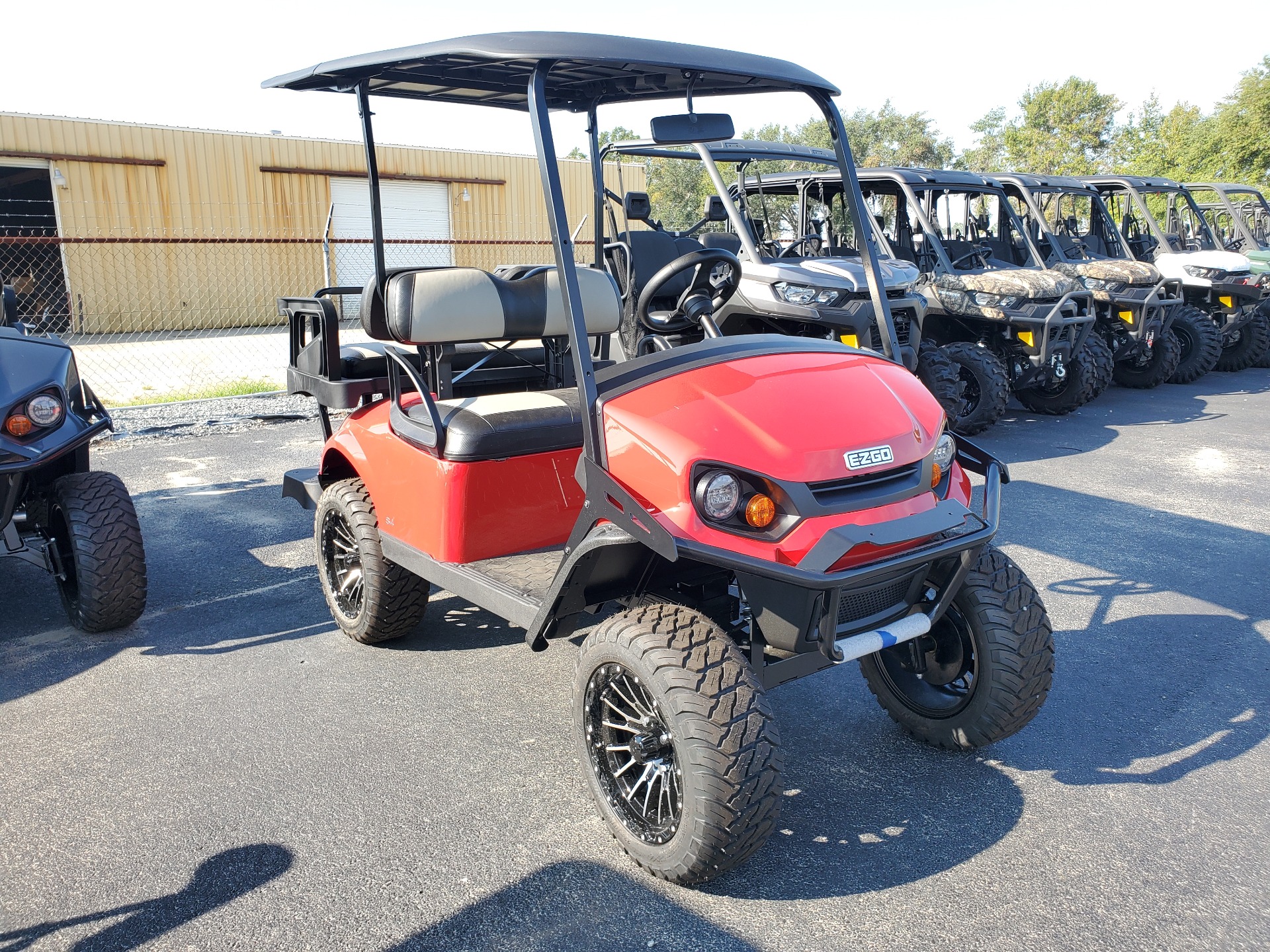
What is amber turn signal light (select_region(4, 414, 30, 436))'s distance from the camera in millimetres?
3762

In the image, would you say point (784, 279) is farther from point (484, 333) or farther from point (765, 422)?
point (765, 422)

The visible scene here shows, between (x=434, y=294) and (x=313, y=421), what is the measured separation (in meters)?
5.94

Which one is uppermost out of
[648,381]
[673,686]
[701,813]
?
[648,381]

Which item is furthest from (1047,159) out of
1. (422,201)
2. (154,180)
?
(154,180)

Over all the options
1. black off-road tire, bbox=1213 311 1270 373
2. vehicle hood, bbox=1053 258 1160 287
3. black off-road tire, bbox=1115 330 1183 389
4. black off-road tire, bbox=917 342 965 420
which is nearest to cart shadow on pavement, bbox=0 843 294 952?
black off-road tire, bbox=917 342 965 420

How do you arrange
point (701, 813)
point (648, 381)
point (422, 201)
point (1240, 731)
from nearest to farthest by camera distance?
point (701, 813)
point (648, 381)
point (1240, 731)
point (422, 201)

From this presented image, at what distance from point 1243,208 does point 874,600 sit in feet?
51.1

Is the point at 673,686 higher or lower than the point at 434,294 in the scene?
lower

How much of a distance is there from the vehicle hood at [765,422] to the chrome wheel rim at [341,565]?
180 cm

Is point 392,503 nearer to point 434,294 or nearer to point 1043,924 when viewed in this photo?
point 434,294

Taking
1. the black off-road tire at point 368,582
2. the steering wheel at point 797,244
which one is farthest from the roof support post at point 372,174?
the steering wheel at point 797,244

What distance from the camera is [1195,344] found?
432 inches

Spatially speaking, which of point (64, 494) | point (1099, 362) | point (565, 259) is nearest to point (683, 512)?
point (565, 259)

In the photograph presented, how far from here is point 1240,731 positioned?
10.7 feet
